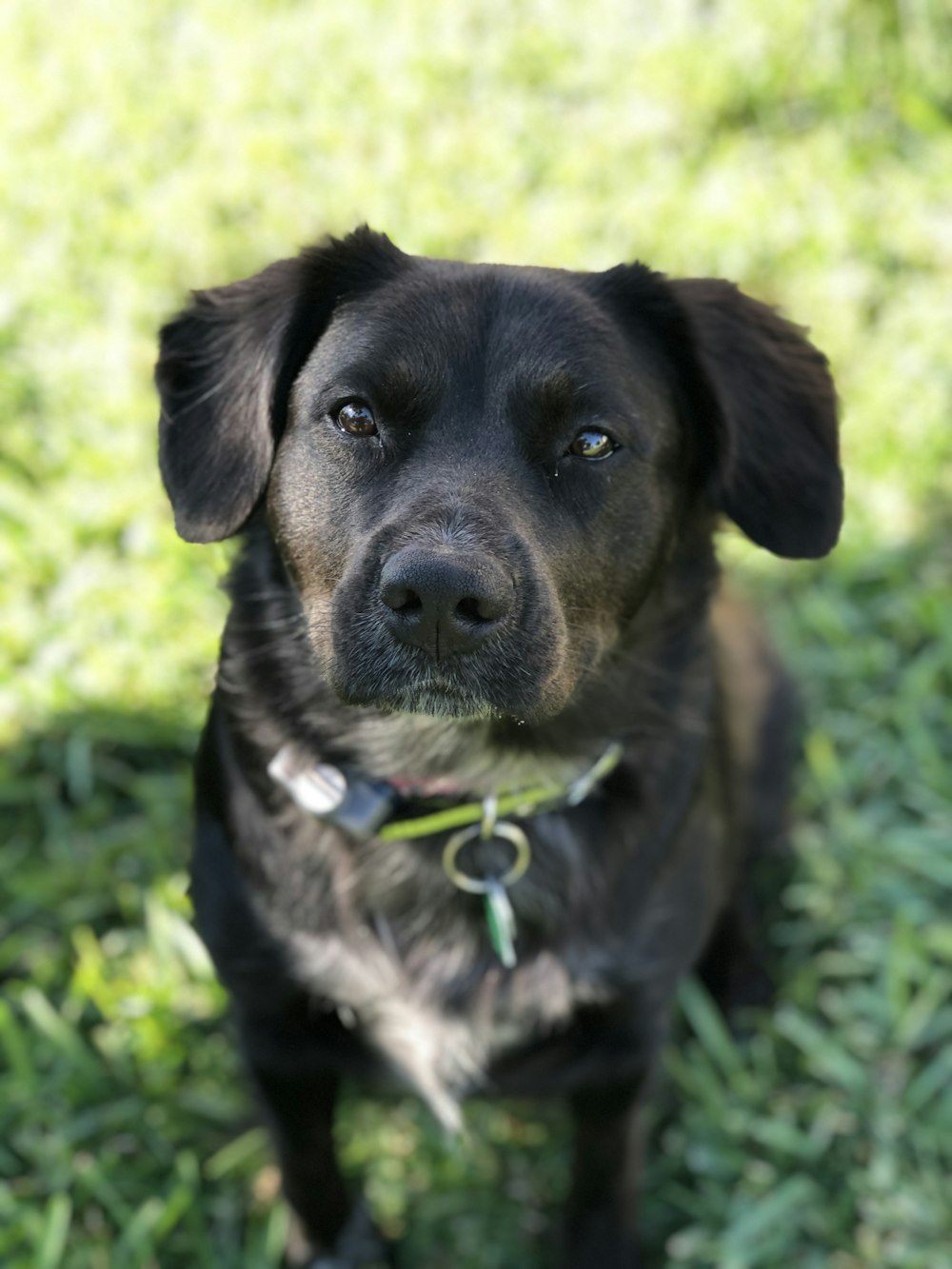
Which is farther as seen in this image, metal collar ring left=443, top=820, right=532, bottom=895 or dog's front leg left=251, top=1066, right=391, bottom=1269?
dog's front leg left=251, top=1066, right=391, bottom=1269

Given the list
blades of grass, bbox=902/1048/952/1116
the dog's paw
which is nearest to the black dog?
the dog's paw

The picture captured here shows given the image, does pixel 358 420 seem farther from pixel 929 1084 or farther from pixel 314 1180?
pixel 929 1084

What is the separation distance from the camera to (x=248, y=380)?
92.6 inches

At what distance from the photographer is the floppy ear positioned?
7.88 feet

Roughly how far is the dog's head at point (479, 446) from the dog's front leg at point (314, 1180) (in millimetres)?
1010

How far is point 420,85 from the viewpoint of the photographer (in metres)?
5.04

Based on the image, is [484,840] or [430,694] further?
[484,840]

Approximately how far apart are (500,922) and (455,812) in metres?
0.23

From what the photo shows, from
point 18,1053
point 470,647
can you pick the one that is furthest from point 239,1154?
point 470,647

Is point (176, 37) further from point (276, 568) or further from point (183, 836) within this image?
point (276, 568)

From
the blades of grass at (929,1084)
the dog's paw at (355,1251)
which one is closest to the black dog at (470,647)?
the dog's paw at (355,1251)

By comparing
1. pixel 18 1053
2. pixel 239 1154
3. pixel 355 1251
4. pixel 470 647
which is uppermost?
pixel 470 647

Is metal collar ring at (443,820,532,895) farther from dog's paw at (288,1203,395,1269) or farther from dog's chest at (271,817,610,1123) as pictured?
dog's paw at (288,1203,395,1269)

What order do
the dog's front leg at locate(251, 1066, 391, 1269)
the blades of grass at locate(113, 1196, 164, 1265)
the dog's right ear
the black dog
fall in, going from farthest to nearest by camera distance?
the blades of grass at locate(113, 1196, 164, 1265) < the dog's front leg at locate(251, 1066, 391, 1269) < the dog's right ear < the black dog
